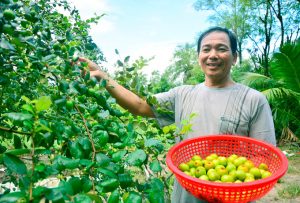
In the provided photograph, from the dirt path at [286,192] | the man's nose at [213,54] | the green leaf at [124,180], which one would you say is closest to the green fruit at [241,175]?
the man's nose at [213,54]

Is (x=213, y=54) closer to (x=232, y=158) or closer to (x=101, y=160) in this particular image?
(x=232, y=158)

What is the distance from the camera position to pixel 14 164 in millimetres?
638

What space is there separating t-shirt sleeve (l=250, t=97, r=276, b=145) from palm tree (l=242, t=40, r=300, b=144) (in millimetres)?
4199

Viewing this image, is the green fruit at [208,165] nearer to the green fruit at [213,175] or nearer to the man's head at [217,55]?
the green fruit at [213,175]

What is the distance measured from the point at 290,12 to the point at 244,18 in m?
4.20

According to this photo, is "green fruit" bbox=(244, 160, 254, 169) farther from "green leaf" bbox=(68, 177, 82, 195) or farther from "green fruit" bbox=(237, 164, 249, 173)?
"green leaf" bbox=(68, 177, 82, 195)

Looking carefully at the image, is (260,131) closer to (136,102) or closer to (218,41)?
(218,41)

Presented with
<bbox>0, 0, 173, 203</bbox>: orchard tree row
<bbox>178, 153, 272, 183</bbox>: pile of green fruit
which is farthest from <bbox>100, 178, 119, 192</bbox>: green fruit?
<bbox>178, 153, 272, 183</bbox>: pile of green fruit

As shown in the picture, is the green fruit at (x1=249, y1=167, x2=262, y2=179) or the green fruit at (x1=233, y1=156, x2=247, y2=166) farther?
the green fruit at (x1=233, y1=156, x2=247, y2=166)

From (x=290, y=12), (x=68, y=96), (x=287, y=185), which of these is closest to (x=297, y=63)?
(x=287, y=185)

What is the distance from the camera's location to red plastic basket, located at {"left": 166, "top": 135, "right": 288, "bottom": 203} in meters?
1.33

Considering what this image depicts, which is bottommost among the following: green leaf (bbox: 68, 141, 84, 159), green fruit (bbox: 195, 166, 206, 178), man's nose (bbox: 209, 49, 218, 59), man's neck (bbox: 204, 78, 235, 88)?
green fruit (bbox: 195, 166, 206, 178)

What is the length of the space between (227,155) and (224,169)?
0.25 m

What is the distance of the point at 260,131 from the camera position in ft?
6.39
